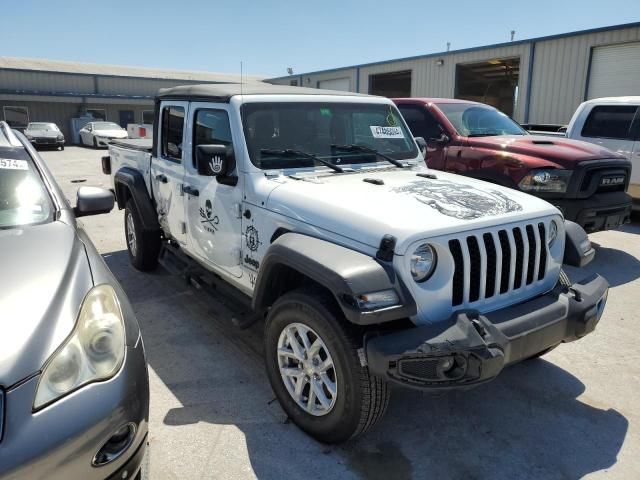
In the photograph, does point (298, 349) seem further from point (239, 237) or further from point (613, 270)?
point (613, 270)

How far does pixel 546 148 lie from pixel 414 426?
14.7ft

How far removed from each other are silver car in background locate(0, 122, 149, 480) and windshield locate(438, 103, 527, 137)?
5.71m

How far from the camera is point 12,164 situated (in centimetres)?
311

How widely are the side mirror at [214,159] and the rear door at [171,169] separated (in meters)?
1.05

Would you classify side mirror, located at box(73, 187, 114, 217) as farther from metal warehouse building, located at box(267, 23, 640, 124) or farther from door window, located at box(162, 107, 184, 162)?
metal warehouse building, located at box(267, 23, 640, 124)

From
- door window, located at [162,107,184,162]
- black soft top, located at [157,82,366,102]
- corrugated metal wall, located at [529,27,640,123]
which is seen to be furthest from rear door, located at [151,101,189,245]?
corrugated metal wall, located at [529,27,640,123]

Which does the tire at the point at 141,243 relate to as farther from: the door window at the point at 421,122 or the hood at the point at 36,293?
the door window at the point at 421,122

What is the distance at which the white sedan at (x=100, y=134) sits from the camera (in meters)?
26.4

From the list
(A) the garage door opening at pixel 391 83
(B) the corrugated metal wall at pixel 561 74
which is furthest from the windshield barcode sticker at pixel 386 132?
(A) the garage door opening at pixel 391 83

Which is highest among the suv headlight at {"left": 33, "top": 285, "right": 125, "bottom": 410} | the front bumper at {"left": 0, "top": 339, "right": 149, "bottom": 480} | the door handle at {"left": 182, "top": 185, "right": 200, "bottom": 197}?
the door handle at {"left": 182, "top": 185, "right": 200, "bottom": 197}

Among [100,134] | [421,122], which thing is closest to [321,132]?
[421,122]

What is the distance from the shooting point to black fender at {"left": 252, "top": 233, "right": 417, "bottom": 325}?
Answer: 2.32 metres

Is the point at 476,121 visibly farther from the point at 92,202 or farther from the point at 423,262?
the point at 92,202

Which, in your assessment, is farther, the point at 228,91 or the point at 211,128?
the point at 211,128
